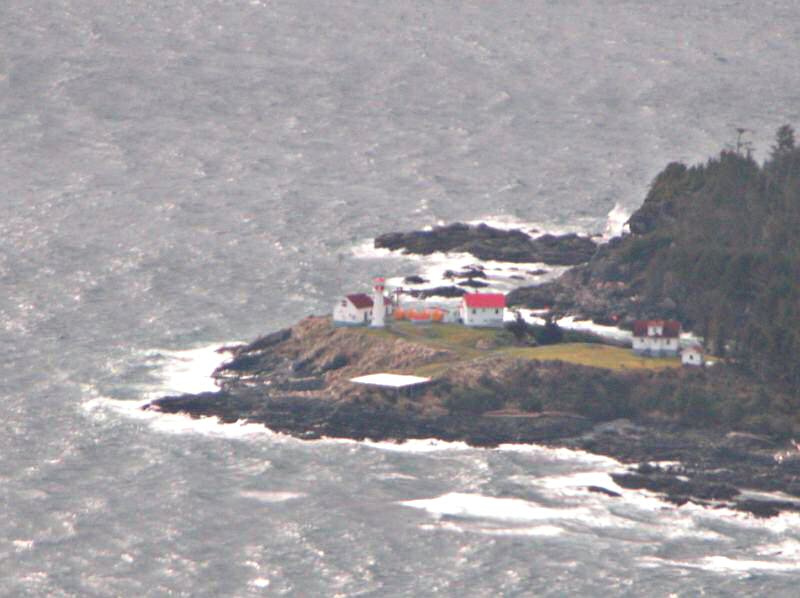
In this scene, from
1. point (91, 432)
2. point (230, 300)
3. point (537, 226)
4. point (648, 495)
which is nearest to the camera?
point (648, 495)

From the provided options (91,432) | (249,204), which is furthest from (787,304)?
(249,204)

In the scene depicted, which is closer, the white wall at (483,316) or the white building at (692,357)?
the white building at (692,357)

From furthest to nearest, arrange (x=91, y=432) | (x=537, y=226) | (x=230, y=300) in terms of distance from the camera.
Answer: (x=537, y=226)
(x=230, y=300)
(x=91, y=432)

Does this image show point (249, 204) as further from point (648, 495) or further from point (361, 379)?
point (648, 495)

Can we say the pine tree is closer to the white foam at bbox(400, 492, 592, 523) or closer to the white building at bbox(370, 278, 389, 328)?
the white building at bbox(370, 278, 389, 328)

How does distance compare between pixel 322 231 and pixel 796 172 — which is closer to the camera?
pixel 796 172

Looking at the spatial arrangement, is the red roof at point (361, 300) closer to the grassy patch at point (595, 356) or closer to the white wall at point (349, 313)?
the white wall at point (349, 313)

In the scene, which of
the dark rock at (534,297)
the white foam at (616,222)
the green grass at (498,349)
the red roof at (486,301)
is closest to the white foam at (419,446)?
the green grass at (498,349)
